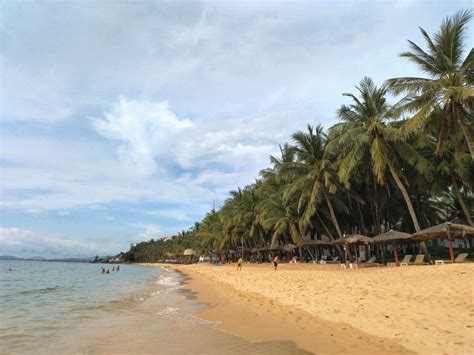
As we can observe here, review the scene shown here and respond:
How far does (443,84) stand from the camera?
17969 mm

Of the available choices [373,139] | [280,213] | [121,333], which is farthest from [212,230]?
[121,333]

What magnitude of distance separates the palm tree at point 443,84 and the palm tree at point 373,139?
3.37 m

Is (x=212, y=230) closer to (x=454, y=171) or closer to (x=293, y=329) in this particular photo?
(x=454, y=171)

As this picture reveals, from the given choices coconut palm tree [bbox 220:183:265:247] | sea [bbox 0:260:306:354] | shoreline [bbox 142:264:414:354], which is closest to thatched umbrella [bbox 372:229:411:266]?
shoreline [bbox 142:264:414:354]

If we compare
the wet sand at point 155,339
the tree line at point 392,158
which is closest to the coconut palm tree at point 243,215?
the tree line at point 392,158

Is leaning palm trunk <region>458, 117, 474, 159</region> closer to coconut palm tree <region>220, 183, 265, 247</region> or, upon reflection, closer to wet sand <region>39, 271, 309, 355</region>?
wet sand <region>39, 271, 309, 355</region>

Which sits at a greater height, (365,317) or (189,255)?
(189,255)

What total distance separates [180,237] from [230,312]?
104m

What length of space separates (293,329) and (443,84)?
15828 mm

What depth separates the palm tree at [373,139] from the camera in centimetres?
2231

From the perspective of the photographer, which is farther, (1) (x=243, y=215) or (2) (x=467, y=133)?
(1) (x=243, y=215)

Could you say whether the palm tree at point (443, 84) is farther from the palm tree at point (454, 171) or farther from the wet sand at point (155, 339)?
the wet sand at point (155, 339)

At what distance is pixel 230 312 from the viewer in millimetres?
10867

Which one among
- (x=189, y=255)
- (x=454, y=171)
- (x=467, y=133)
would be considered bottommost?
(x=467, y=133)
